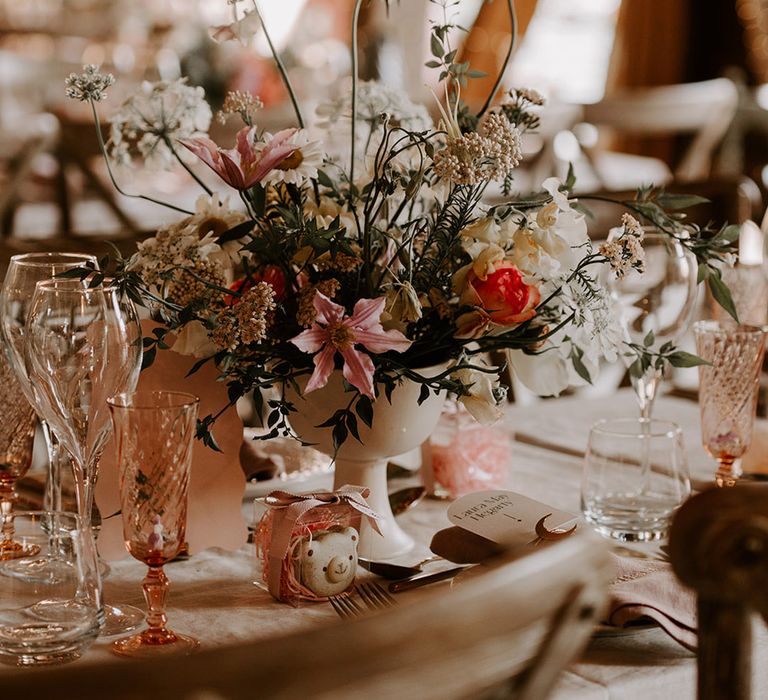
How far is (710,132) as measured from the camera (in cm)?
442

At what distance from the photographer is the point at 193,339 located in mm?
1045

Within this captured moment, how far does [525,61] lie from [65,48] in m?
2.71

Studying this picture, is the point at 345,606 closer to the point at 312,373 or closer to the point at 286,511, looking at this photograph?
the point at 286,511

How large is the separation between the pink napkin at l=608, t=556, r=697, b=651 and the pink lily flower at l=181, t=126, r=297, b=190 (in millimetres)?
439

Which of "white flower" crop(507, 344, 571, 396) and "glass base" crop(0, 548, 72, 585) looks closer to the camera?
"glass base" crop(0, 548, 72, 585)

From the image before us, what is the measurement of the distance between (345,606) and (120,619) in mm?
179

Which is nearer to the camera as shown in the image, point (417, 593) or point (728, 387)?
point (417, 593)

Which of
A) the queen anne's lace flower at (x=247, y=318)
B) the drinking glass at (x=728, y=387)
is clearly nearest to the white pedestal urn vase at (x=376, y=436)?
the queen anne's lace flower at (x=247, y=318)

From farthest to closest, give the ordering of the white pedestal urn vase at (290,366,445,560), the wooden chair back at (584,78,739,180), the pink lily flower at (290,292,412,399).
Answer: the wooden chair back at (584,78,739,180) < the white pedestal urn vase at (290,366,445,560) < the pink lily flower at (290,292,412,399)

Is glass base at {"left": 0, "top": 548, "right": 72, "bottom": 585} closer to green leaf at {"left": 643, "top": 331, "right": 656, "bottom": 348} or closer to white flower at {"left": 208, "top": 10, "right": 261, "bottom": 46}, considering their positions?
white flower at {"left": 208, "top": 10, "right": 261, "bottom": 46}

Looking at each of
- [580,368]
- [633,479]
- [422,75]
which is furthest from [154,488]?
[422,75]

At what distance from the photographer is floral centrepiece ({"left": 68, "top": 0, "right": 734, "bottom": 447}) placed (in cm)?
96

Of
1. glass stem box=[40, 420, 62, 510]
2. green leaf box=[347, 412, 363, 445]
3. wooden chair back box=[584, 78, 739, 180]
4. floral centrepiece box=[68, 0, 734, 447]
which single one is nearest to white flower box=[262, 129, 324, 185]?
floral centrepiece box=[68, 0, 734, 447]

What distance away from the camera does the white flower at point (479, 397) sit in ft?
3.41
